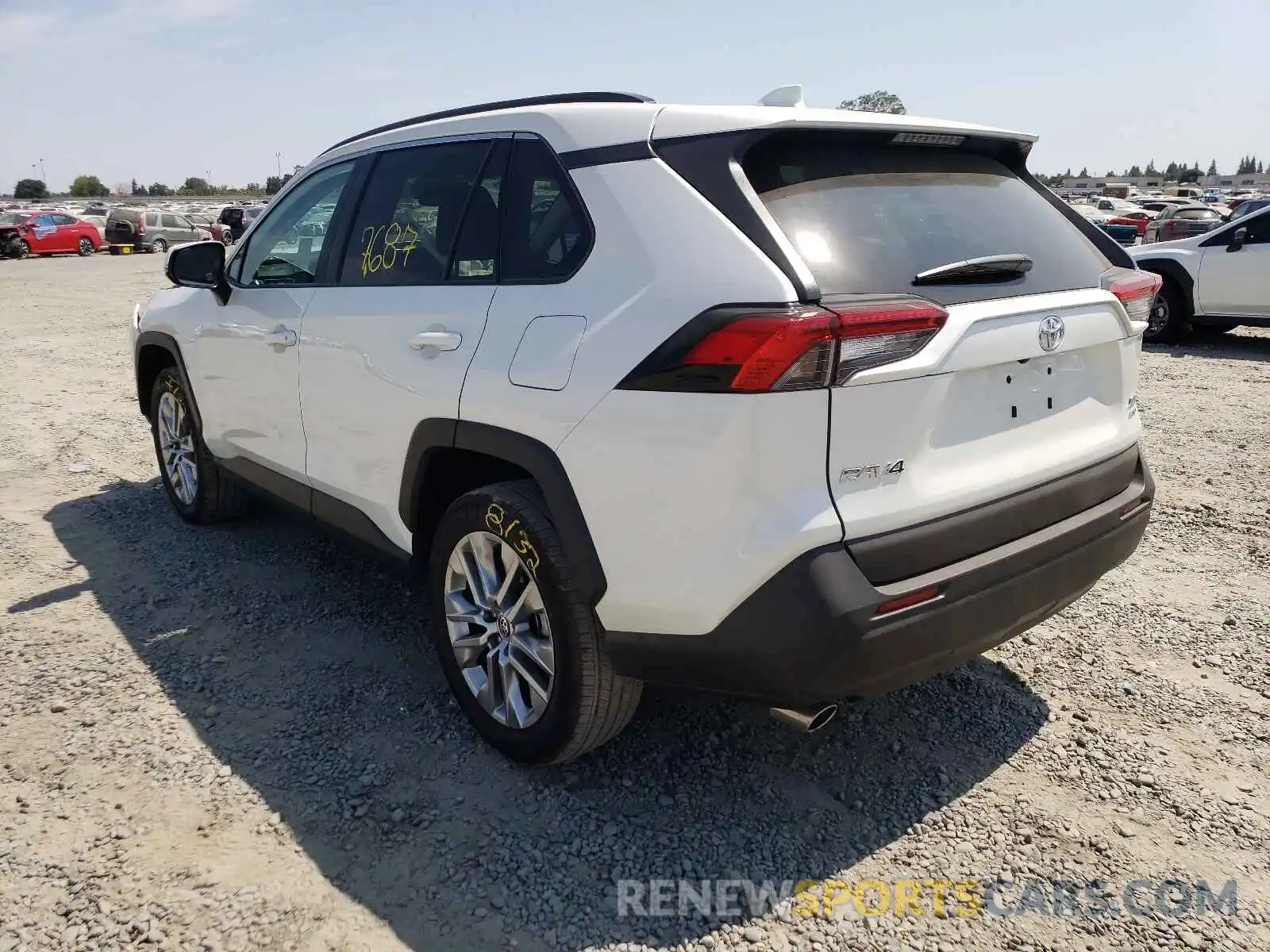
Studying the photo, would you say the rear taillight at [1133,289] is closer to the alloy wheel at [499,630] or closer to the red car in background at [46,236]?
the alloy wheel at [499,630]

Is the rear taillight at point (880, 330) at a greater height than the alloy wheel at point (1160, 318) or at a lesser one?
greater

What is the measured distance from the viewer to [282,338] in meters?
3.65

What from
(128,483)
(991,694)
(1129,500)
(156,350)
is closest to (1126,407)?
(1129,500)

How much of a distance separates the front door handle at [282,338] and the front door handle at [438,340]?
2.92 ft

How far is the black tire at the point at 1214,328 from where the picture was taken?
1026 cm

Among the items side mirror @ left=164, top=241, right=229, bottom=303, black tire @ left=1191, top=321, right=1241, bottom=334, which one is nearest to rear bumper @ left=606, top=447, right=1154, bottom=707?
side mirror @ left=164, top=241, right=229, bottom=303

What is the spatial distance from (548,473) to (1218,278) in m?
10.0

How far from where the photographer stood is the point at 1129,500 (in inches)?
110

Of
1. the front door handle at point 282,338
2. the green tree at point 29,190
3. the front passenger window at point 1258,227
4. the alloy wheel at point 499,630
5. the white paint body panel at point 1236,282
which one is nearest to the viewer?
the alloy wheel at point 499,630

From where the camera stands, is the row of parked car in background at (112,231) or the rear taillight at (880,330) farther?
the row of parked car in background at (112,231)

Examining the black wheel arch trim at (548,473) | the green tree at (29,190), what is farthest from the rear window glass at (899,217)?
the green tree at (29,190)

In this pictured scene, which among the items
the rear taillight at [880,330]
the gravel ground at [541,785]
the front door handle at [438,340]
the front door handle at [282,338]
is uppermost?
the rear taillight at [880,330]

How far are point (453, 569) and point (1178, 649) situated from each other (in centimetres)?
270

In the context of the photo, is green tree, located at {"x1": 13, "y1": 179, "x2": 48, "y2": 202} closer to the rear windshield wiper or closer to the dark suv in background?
the dark suv in background
